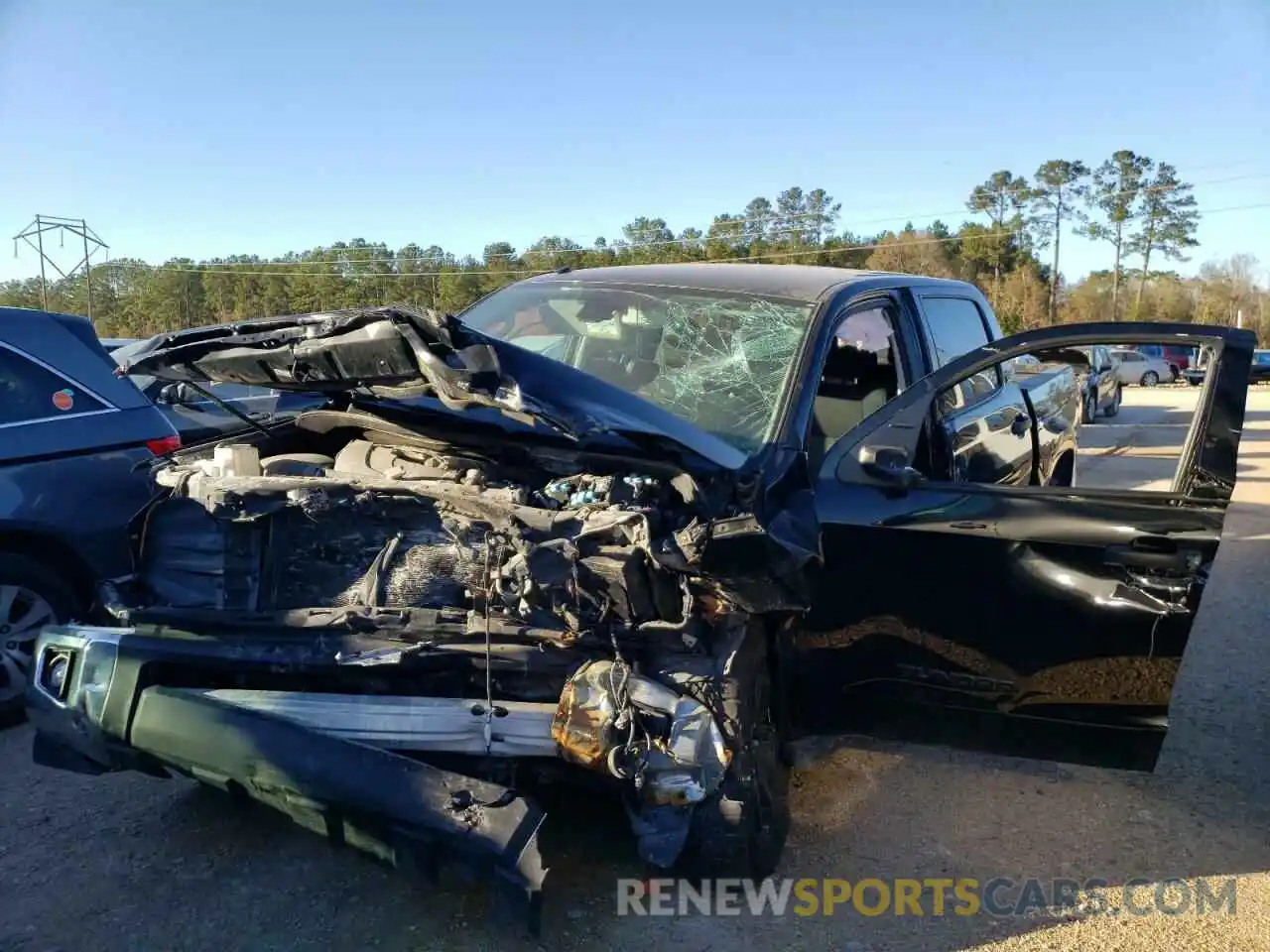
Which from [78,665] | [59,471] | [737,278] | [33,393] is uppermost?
[737,278]

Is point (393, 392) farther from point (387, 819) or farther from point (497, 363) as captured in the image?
point (387, 819)

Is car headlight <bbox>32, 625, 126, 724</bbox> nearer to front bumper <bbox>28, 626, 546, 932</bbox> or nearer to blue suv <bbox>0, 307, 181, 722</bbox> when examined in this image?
front bumper <bbox>28, 626, 546, 932</bbox>

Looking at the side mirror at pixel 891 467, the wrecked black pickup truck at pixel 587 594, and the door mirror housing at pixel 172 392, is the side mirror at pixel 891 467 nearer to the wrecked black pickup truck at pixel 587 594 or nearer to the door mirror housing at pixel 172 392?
the wrecked black pickup truck at pixel 587 594

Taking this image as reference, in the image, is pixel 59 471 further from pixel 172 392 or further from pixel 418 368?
pixel 418 368

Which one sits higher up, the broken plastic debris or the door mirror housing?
the door mirror housing

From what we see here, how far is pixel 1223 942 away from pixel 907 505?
152cm

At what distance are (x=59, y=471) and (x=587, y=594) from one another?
2955mm

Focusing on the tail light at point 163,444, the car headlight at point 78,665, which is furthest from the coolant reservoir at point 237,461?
the tail light at point 163,444

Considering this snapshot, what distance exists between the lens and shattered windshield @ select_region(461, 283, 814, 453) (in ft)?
11.2

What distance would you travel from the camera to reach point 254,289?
4722 cm

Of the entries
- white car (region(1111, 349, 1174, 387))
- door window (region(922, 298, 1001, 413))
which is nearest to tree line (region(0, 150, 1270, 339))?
white car (region(1111, 349, 1174, 387))

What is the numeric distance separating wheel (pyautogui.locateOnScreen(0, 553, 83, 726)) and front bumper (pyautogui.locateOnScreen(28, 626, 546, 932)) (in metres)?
1.55

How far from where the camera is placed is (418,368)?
249 centimetres

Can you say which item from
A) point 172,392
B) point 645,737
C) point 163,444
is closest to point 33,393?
point 163,444
